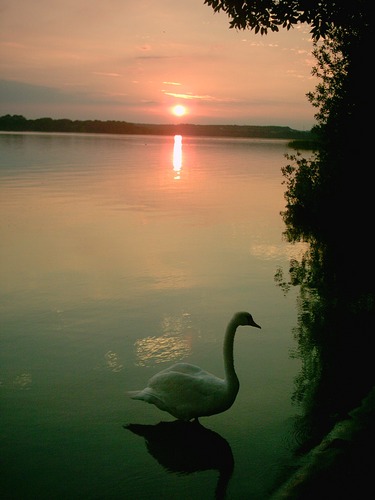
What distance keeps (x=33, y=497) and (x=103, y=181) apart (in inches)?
1508

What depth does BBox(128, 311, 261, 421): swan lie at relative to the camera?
25.4 feet

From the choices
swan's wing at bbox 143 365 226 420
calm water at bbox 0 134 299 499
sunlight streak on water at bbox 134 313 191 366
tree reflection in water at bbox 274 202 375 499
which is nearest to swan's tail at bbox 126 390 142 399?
swan's wing at bbox 143 365 226 420

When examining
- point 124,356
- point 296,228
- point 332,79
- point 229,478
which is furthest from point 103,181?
point 229,478

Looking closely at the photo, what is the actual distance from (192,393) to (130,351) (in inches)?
116

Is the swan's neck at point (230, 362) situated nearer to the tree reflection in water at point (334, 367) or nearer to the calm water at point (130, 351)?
the calm water at point (130, 351)

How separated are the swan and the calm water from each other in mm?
342

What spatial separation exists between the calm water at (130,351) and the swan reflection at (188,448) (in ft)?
0.07

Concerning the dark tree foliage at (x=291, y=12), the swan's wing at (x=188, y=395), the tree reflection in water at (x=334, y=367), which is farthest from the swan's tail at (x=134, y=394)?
the dark tree foliage at (x=291, y=12)

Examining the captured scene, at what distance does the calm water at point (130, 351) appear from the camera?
7.04 meters

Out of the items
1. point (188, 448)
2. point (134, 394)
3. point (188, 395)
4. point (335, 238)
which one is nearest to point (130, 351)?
point (134, 394)

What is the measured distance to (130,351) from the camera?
10.5m

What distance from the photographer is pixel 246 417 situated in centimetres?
829

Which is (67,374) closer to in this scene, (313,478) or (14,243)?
(313,478)

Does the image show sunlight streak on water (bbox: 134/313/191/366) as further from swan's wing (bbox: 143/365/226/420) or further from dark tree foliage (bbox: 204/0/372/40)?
dark tree foliage (bbox: 204/0/372/40)
